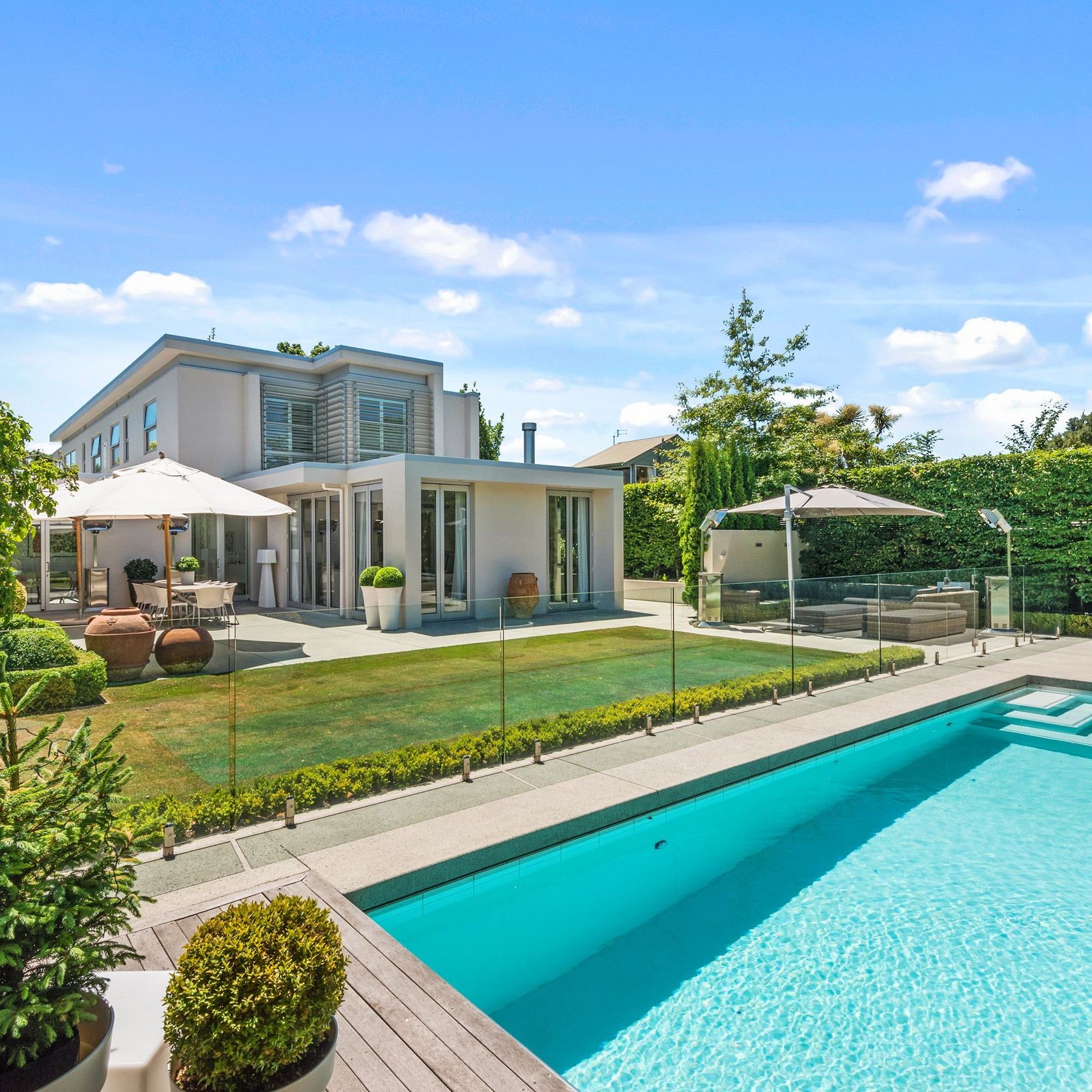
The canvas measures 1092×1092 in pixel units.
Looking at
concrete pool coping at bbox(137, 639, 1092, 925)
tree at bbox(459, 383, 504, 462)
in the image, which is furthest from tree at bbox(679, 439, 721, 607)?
tree at bbox(459, 383, 504, 462)

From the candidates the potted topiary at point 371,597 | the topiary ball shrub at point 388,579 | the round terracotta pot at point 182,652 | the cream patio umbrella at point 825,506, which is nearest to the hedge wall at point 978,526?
the cream patio umbrella at point 825,506

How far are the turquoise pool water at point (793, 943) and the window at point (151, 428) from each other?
18149 millimetres

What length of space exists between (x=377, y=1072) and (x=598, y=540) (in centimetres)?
1545

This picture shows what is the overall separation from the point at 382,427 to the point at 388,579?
7077mm

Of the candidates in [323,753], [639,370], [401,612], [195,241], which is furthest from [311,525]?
[639,370]

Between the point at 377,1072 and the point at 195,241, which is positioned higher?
the point at 195,241

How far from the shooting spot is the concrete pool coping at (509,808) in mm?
4199

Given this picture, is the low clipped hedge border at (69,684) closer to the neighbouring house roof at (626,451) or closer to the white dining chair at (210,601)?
the white dining chair at (210,601)

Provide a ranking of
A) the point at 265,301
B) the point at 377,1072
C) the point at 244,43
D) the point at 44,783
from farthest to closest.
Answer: the point at 265,301 < the point at 244,43 < the point at 377,1072 < the point at 44,783

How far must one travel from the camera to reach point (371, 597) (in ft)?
45.0

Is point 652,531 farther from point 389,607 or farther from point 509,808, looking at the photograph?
point 509,808

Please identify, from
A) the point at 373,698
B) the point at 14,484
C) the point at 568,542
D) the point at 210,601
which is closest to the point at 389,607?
the point at 210,601

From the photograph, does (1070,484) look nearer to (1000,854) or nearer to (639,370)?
(1000,854)

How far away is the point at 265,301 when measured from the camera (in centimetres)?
1636
